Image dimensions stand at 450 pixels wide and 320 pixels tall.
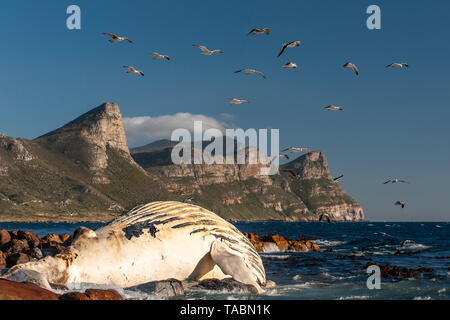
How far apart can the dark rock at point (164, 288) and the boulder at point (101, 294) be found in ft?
2.68

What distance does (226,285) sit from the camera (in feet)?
36.3

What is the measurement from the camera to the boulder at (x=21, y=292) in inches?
273

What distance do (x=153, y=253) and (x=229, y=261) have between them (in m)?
1.76

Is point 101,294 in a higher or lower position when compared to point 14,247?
higher

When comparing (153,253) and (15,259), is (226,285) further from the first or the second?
(15,259)

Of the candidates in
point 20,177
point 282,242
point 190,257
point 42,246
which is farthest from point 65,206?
point 190,257

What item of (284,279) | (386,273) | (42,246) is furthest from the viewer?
(42,246)

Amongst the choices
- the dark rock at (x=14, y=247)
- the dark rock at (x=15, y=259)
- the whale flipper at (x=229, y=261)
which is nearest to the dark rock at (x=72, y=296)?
the whale flipper at (x=229, y=261)

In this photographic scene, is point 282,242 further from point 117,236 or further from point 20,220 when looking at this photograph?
point 20,220

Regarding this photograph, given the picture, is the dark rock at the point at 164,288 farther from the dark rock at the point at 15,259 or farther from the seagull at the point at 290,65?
the seagull at the point at 290,65

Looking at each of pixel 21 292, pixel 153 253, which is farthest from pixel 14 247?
pixel 21 292

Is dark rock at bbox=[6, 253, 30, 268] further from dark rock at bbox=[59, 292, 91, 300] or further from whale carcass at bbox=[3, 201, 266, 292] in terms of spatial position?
dark rock at bbox=[59, 292, 91, 300]
